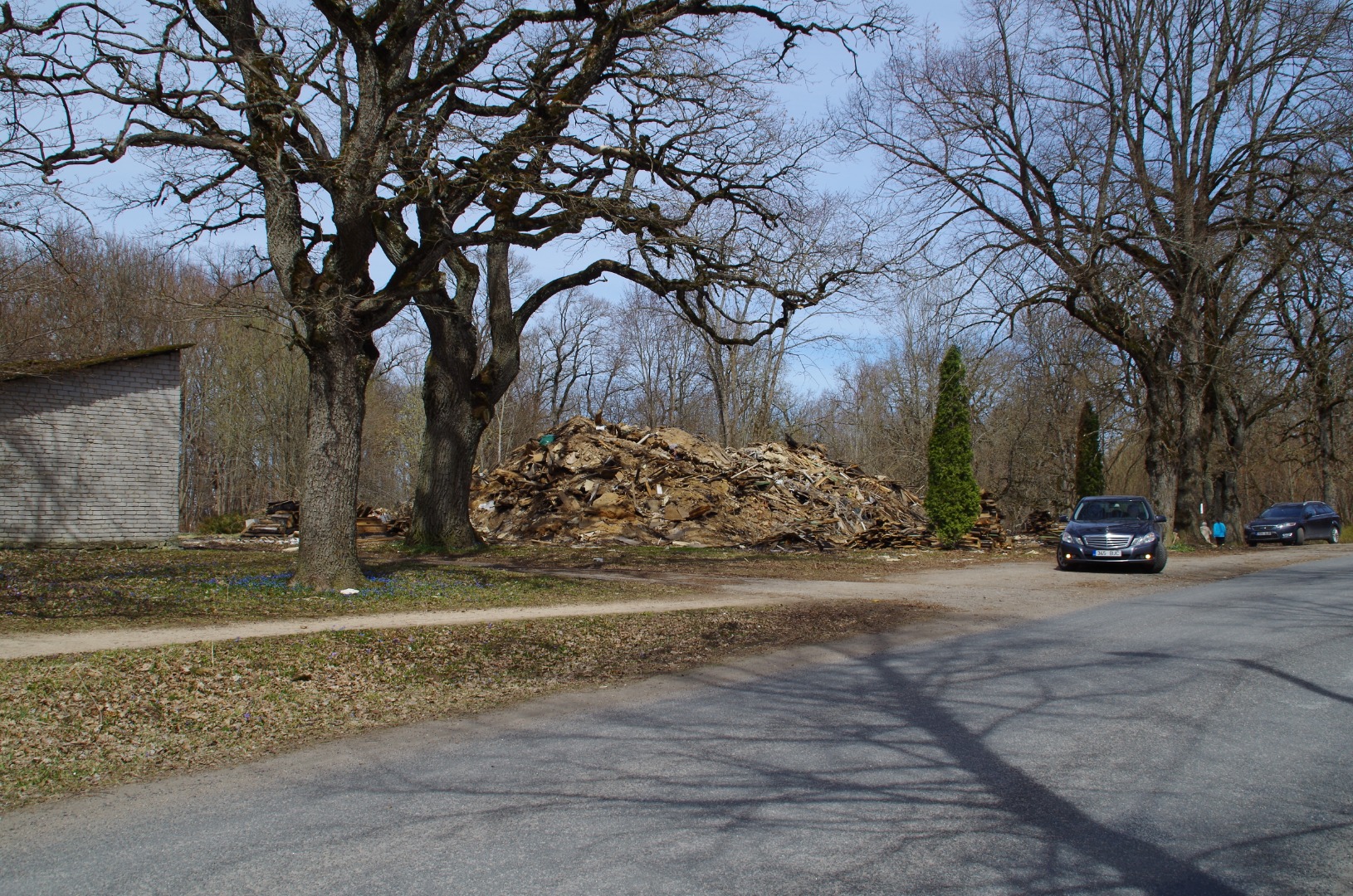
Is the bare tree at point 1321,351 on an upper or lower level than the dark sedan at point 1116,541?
upper

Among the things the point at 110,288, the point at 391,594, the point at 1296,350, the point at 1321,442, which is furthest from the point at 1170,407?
the point at 110,288

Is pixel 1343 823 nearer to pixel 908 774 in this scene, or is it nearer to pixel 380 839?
pixel 908 774

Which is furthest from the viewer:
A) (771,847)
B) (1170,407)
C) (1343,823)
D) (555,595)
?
(1170,407)

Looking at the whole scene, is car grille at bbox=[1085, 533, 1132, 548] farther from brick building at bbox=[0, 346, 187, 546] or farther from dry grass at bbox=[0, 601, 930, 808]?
brick building at bbox=[0, 346, 187, 546]

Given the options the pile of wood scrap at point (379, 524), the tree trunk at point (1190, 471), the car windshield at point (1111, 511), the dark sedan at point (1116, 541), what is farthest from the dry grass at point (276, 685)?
the tree trunk at point (1190, 471)

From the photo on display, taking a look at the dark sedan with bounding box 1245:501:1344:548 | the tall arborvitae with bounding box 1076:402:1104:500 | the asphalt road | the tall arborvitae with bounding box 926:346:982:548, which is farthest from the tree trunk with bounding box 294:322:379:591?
the dark sedan with bounding box 1245:501:1344:548

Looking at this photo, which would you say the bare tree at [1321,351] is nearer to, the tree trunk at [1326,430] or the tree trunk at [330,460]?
the tree trunk at [1326,430]

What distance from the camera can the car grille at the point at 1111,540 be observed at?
1848 centimetres

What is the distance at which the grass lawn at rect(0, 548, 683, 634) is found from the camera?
33.5 ft

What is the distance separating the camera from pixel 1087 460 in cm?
3712

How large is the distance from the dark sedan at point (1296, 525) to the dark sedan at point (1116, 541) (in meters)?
17.7

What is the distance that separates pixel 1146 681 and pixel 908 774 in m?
3.62

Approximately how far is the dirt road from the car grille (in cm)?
58

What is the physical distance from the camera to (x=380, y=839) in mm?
4309
